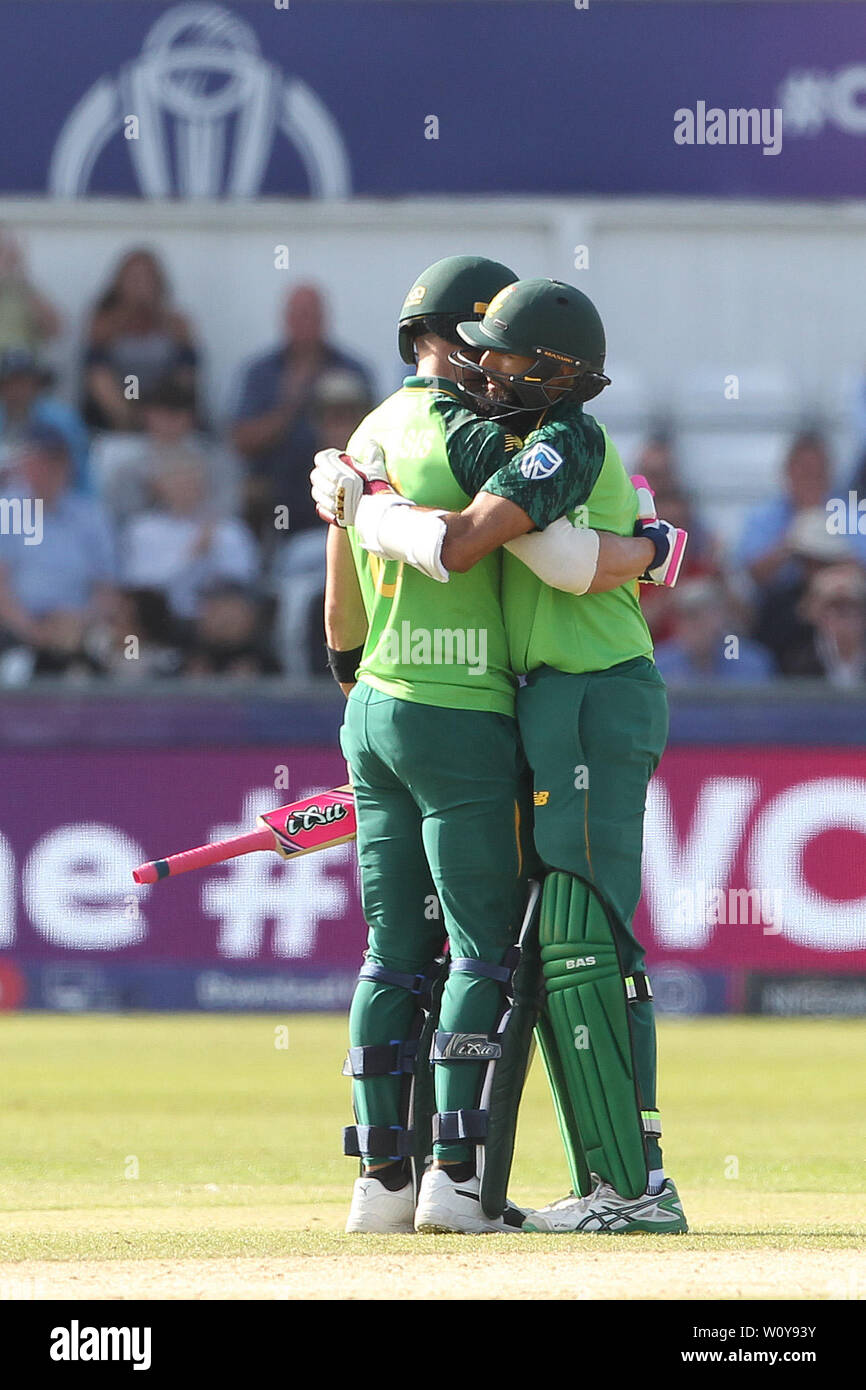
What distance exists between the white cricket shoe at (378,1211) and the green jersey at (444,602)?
1106 mm

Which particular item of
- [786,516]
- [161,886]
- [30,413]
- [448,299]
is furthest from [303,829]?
[30,413]

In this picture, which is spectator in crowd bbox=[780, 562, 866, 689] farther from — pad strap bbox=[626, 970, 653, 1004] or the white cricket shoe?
Answer: the white cricket shoe

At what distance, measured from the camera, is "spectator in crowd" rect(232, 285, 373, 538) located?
506 inches

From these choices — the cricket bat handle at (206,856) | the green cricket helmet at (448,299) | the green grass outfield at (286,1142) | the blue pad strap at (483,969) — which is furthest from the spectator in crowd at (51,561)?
the blue pad strap at (483,969)

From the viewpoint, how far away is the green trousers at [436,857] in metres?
4.91

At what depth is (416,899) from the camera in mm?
5105

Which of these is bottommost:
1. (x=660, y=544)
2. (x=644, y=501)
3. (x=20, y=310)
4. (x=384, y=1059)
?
(x=384, y=1059)

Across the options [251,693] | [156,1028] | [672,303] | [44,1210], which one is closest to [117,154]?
[672,303]

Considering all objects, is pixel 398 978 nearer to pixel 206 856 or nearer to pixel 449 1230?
pixel 449 1230

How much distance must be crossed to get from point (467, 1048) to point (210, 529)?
8111 millimetres

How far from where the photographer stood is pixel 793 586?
41.2ft

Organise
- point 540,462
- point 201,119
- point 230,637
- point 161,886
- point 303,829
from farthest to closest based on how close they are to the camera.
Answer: point 201,119
point 230,637
point 161,886
point 303,829
point 540,462

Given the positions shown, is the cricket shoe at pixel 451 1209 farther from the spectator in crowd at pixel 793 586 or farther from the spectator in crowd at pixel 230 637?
the spectator in crowd at pixel 793 586

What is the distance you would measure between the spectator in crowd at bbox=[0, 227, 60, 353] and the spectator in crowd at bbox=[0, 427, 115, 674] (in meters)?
0.87
